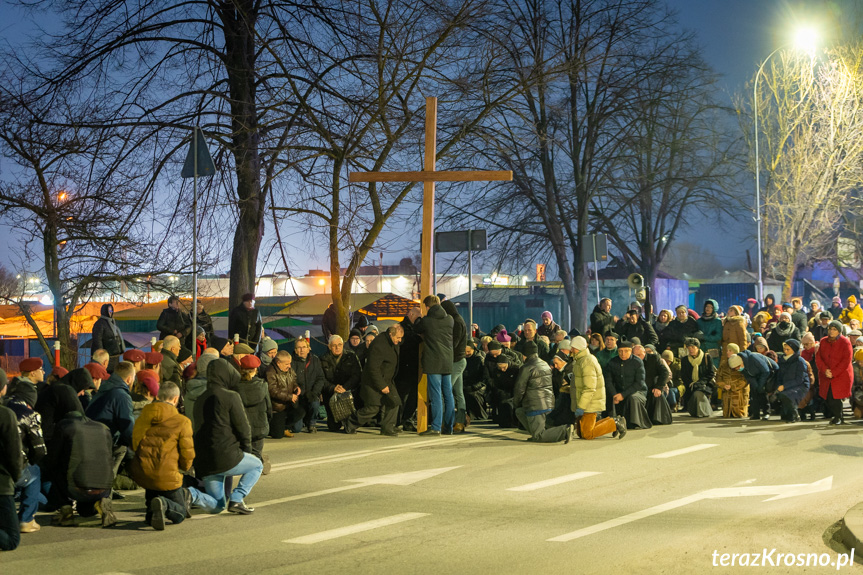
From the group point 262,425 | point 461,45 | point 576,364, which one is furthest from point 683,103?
point 262,425

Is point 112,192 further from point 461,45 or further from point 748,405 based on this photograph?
point 748,405

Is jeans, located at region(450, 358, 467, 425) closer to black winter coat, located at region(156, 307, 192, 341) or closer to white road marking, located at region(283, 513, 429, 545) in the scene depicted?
black winter coat, located at region(156, 307, 192, 341)

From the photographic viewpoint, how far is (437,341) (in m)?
15.2

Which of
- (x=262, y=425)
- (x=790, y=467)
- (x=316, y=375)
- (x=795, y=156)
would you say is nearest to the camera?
(x=262, y=425)

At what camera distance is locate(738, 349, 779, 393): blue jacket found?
17.5 metres

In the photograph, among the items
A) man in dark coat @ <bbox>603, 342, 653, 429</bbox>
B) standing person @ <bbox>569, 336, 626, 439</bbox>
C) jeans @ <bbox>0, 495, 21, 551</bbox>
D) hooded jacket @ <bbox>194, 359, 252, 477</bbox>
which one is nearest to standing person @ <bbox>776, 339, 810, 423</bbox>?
man in dark coat @ <bbox>603, 342, 653, 429</bbox>

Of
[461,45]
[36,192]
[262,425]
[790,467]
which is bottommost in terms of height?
[790,467]

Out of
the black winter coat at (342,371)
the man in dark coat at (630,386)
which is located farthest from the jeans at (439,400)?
the man in dark coat at (630,386)

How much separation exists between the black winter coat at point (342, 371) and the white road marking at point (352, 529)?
24.7ft

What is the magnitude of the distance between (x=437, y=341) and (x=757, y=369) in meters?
6.11

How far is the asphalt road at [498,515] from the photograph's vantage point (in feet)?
24.3

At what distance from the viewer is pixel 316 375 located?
16.1 m

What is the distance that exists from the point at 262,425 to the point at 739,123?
35088 millimetres

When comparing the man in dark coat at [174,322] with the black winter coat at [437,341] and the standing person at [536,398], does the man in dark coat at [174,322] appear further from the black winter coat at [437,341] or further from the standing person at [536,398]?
the standing person at [536,398]
